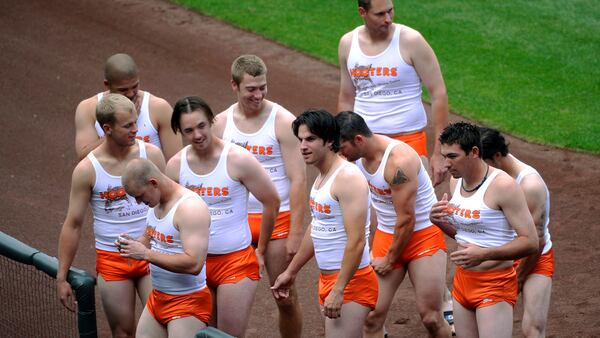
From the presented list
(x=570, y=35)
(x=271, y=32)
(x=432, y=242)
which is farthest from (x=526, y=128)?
(x=432, y=242)

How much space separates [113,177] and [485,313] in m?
2.73

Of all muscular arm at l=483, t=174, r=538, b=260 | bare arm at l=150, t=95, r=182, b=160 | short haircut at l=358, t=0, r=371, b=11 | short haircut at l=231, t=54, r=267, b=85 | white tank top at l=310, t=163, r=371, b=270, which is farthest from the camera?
short haircut at l=358, t=0, r=371, b=11

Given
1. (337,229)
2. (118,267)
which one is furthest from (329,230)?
(118,267)

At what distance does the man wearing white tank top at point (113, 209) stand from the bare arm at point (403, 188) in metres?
1.66

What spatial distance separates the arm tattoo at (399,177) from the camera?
774cm

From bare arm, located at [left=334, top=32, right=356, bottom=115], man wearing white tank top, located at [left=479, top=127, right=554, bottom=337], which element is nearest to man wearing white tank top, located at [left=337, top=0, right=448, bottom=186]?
bare arm, located at [left=334, top=32, right=356, bottom=115]

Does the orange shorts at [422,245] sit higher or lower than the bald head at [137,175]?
lower

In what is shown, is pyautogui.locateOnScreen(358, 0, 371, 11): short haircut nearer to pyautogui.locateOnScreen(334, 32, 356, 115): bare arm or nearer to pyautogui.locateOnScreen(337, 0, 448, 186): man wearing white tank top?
pyautogui.locateOnScreen(337, 0, 448, 186): man wearing white tank top

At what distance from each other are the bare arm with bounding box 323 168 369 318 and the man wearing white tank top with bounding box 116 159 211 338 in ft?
2.80

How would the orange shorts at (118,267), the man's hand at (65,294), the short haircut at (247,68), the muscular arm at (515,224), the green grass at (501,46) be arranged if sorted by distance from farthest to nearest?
the green grass at (501,46) → the short haircut at (247,68) → the orange shorts at (118,267) → the man's hand at (65,294) → the muscular arm at (515,224)

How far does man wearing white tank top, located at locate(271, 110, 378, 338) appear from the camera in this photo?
7027mm

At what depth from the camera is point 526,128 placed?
13.3 metres

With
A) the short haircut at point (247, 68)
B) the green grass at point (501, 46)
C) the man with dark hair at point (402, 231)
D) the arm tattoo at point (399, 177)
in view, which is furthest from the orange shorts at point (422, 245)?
the green grass at point (501, 46)

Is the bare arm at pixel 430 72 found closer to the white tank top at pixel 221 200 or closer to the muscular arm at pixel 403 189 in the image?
the muscular arm at pixel 403 189
